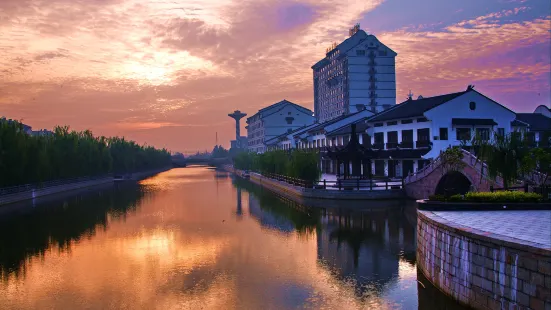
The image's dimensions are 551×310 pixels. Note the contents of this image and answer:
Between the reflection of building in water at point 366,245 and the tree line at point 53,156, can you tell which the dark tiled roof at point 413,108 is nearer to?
the reflection of building in water at point 366,245

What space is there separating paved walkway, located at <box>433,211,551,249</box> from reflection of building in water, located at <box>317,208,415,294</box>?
331 centimetres

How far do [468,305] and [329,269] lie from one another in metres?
6.38

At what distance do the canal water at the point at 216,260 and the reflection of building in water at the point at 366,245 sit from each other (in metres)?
0.05

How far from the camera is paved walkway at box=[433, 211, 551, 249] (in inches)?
519

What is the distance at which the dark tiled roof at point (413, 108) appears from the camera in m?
44.7

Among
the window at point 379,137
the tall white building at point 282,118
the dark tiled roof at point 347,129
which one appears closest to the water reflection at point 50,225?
the dark tiled roof at point 347,129

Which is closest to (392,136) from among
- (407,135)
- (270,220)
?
(407,135)

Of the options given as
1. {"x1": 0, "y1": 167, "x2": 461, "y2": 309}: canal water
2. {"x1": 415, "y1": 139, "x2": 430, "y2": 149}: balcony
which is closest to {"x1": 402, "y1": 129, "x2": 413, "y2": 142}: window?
{"x1": 415, "y1": 139, "x2": 430, "y2": 149}: balcony

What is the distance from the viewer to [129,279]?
17297 mm

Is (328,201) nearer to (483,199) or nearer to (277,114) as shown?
(483,199)

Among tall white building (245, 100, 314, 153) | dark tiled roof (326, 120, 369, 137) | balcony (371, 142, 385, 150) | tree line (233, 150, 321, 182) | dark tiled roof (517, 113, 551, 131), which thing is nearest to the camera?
tree line (233, 150, 321, 182)

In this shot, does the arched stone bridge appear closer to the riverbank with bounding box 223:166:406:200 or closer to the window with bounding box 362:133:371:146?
the riverbank with bounding box 223:166:406:200

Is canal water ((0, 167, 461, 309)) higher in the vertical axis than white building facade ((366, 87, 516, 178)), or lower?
lower

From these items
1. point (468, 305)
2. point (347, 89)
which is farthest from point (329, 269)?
point (347, 89)
